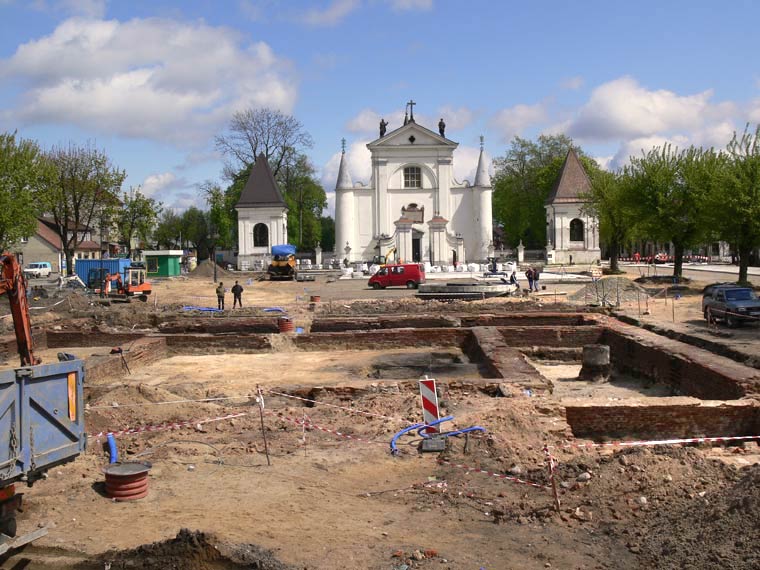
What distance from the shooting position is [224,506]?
7652 millimetres

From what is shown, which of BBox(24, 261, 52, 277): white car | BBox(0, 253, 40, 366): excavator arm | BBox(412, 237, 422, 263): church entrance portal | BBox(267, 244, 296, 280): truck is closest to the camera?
BBox(0, 253, 40, 366): excavator arm

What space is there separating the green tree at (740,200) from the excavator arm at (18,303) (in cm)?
2884

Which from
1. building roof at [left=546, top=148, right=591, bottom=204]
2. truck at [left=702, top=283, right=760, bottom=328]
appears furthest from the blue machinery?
building roof at [left=546, top=148, right=591, bottom=204]

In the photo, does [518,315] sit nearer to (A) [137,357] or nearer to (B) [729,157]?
(A) [137,357]

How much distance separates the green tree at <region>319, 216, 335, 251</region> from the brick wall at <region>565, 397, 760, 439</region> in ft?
300

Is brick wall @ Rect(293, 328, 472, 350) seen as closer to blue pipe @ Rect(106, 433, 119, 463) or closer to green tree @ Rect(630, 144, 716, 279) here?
blue pipe @ Rect(106, 433, 119, 463)

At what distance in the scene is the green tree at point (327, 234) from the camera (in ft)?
338

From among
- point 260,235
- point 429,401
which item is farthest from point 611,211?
point 429,401

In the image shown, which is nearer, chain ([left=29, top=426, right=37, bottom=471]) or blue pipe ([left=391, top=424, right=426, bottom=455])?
chain ([left=29, top=426, right=37, bottom=471])

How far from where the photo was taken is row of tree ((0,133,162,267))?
36781mm

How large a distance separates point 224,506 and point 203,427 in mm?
3491

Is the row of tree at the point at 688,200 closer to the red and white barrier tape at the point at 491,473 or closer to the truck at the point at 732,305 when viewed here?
the truck at the point at 732,305

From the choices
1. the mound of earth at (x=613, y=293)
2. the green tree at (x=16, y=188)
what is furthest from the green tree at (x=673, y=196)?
the green tree at (x=16, y=188)

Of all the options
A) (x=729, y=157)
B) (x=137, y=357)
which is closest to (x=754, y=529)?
(x=137, y=357)
